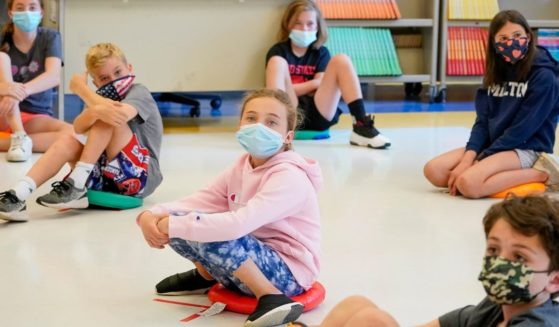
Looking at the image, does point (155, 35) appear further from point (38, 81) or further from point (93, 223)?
point (93, 223)

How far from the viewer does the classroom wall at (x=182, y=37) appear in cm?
528

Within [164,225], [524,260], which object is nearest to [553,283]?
[524,260]

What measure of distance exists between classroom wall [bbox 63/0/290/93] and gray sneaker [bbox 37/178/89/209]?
86.8 inches

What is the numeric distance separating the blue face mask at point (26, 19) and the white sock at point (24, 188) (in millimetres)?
1600

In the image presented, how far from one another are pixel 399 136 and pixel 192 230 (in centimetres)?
335

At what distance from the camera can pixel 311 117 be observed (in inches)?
203

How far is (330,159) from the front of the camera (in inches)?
176

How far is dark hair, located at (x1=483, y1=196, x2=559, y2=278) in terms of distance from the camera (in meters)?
1.40

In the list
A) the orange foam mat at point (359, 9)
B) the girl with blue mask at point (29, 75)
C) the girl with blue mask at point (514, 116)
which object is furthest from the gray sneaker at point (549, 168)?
the orange foam mat at point (359, 9)

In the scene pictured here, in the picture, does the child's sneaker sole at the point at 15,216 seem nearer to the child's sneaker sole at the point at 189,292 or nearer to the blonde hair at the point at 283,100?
the child's sneaker sole at the point at 189,292

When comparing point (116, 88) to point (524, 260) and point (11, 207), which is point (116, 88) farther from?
point (524, 260)

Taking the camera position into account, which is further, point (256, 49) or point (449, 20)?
point (449, 20)

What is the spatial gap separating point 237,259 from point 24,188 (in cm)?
129

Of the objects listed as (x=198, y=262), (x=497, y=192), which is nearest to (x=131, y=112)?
(x=198, y=262)
